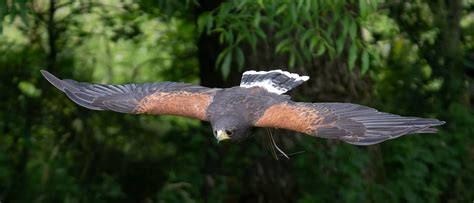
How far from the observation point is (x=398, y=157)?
39.6 ft

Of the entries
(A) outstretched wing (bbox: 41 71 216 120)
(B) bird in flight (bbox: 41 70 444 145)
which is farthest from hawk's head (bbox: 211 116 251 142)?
(A) outstretched wing (bbox: 41 71 216 120)

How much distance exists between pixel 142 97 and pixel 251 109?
3.05 ft

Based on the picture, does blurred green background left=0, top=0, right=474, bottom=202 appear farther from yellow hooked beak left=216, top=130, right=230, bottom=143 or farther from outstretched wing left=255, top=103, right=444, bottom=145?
yellow hooked beak left=216, top=130, right=230, bottom=143

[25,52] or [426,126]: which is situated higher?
[426,126]

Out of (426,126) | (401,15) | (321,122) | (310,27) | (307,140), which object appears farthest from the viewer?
(401,15)

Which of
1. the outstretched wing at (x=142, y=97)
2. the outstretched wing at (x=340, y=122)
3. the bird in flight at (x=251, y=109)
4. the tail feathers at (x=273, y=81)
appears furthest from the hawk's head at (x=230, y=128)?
the tail feathers at (x=273, y=81)

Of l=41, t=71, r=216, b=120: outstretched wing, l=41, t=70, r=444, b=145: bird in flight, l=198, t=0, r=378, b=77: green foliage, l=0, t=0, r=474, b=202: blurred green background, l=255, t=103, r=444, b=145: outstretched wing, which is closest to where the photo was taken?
l=255, t=103, r=444, b=145: outstretched wing

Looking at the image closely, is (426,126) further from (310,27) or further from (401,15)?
(401,15)

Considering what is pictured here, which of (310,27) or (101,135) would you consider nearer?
(310,27)

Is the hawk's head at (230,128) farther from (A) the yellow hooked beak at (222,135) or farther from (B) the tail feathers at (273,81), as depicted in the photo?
(B) the tail feathers at (273,81)

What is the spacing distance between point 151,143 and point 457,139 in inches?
109

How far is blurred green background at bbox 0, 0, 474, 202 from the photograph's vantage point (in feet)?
38.9

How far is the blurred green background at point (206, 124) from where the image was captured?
38.9 ft

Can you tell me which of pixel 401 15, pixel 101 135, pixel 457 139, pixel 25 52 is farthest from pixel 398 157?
pixel 25 52
